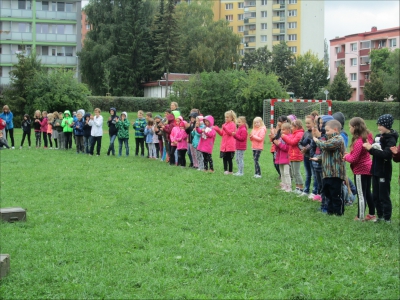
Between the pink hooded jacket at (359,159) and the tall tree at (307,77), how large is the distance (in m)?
73.1

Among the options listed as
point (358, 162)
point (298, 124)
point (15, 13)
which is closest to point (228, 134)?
point (298, 124)

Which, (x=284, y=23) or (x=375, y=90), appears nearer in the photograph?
(x=375, y=90)

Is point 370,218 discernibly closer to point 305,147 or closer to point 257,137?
point 305,147

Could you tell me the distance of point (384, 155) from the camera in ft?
30.3

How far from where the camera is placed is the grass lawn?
662cm

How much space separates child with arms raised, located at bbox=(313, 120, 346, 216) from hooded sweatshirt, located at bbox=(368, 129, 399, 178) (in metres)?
0.68

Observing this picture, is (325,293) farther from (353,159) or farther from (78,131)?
(78,131)

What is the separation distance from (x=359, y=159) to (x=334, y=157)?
1.60 ft

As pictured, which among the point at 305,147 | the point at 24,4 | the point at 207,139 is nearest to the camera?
the point at 305,147

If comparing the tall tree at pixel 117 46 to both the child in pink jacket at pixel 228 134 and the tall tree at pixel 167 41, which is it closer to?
the tall tree at pixel 167 41

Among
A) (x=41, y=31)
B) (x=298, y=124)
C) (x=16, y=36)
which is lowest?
(x=298, y=124)

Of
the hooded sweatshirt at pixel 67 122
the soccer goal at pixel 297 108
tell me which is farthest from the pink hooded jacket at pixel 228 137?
the soccer goal at pixel 297 108

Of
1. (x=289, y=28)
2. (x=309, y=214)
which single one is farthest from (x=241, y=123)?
(x=289, y=28)

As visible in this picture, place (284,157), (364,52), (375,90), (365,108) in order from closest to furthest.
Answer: (284,157) < (365,108) < (375,90) < (364,52)
